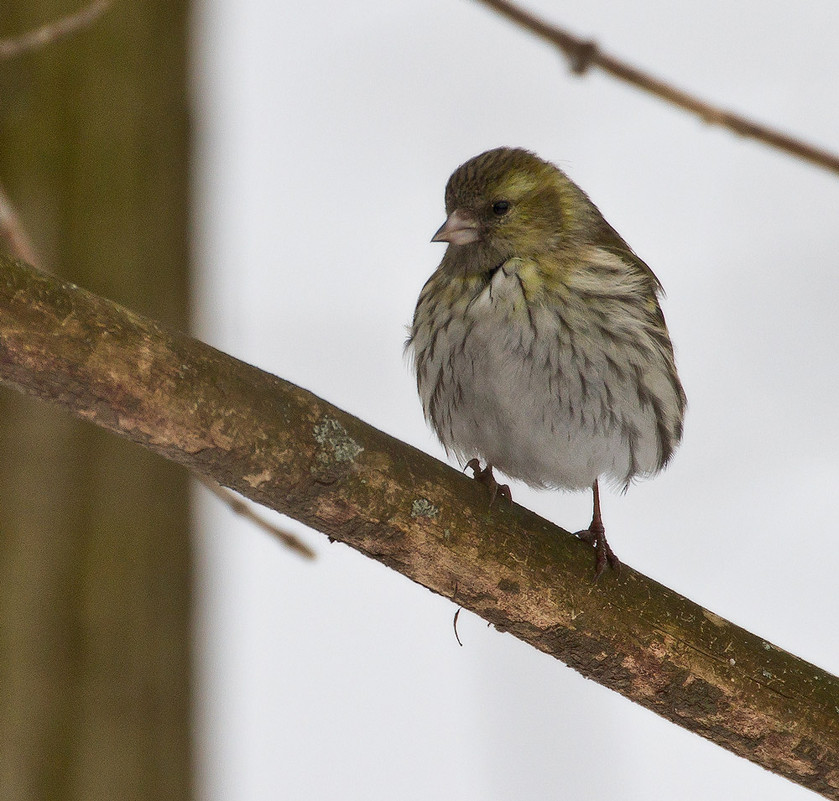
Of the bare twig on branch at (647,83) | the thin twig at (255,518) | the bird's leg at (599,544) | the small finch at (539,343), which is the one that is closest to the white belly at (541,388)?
the small finch at (539,343)

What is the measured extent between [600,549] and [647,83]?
4.89 feet

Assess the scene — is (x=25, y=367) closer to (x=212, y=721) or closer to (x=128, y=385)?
(x=128, y=385)

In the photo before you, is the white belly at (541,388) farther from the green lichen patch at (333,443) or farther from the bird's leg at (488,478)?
the green lichen patch at (333,443)

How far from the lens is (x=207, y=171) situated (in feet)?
12.6

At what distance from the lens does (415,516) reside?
2.23 meters

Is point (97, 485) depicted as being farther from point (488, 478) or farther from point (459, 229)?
point (459, 229)

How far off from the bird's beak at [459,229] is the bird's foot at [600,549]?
32.4 inches

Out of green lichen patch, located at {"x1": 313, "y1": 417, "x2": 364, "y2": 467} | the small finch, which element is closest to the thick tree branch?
green lichen patch, located at {"x1": 313, "y1": 417, "x2": 364, "y2": 467}

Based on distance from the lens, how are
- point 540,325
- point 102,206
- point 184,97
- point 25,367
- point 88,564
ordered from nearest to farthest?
point 25,367
point 540,325
point 88,564
point 102,206
point 184,97

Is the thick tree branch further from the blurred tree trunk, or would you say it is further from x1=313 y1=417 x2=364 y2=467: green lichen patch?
the blurred tree trunk

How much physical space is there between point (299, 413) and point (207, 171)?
6.56 ft

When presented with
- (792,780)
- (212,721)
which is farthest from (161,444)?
(212,721)

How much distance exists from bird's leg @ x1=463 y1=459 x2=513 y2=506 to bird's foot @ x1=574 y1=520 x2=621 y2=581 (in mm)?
205

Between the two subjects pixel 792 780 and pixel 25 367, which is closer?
pixel 25 367
